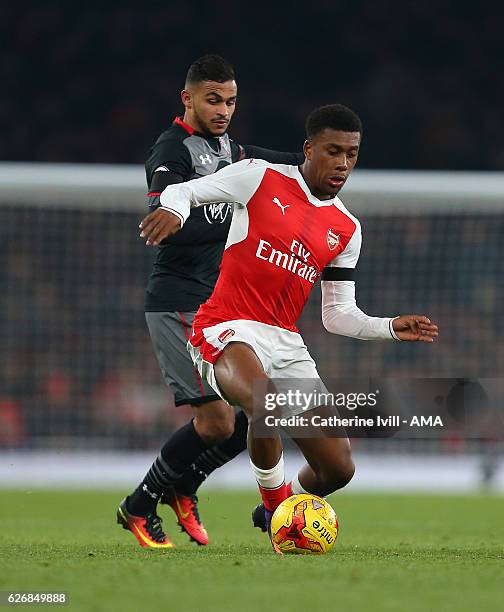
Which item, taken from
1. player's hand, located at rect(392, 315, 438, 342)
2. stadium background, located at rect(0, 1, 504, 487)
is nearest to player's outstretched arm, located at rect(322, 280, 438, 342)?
player's hand, located at rect(392, 315, 438, 342)

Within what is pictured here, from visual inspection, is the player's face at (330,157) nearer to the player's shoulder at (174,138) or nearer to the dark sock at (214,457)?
the player's shoulder at (174,138)

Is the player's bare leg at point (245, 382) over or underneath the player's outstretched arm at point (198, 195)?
underneath

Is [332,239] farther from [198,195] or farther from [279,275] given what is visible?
[198,195]

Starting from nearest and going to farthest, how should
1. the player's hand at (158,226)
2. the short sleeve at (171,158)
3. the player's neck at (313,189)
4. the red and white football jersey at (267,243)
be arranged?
1. the player's hand at (158,226)
2. the red and white football jersey at (267,243)
3. the player's neck at (313,189)
4. the short sleeve at (171,158)

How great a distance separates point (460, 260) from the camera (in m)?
11.3

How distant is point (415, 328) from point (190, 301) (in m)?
1.18

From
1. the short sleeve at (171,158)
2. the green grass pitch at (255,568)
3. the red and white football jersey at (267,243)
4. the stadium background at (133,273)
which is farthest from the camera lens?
the stadium background at (133,273)

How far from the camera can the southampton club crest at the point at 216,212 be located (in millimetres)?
5547

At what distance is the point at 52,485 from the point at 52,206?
2554 millimetres

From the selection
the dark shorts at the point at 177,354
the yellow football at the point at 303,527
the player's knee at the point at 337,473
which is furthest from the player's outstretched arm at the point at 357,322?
the yellow football at the point at 303,527

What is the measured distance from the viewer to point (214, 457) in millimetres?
5586

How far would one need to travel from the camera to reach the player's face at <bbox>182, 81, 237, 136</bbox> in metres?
5.52

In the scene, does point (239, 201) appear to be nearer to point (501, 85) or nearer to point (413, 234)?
point (413, 234)

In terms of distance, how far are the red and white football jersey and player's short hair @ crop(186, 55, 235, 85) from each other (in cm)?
63
